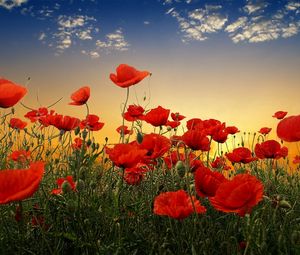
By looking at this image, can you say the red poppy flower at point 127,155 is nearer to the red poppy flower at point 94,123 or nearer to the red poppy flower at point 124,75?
the red poppy flower at point 124,75

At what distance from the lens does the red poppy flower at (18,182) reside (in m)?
1.48

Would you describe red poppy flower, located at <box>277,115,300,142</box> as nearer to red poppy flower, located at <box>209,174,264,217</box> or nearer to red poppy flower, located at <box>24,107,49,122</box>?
red poppy flower, located at <box>209,174,264,217</box>

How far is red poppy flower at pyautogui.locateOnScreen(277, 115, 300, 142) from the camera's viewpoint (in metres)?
2.11

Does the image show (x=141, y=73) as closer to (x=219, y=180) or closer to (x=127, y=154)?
(x=127, y=154)

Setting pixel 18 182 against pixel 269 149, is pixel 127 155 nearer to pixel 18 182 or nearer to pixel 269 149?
pixel 18 182

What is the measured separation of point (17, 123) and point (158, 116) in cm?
243

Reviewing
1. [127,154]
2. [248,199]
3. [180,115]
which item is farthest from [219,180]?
[180,115]

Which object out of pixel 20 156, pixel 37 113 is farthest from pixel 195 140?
pixel 37 113

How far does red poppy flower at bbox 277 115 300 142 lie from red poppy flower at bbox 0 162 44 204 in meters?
1.25

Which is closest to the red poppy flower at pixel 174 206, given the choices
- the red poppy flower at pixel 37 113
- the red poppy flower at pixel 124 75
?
the red poppy flower at pixel 124 75

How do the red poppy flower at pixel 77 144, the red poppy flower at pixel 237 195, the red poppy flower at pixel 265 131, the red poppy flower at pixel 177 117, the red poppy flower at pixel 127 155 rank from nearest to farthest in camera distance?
the red poppy flower at pixel 237 195, the red poppy flower at pixel 127 155, the red poppy flower at pixel 77 144, the red poppy flower at pixel 177 117, the red poppy flower at pixel 265 131

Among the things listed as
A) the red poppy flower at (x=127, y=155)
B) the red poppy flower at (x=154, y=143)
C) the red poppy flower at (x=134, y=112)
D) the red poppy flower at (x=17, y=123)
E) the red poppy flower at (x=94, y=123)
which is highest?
the red poppy flower at (x=127, y=155)

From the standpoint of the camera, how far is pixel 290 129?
6.95 ft

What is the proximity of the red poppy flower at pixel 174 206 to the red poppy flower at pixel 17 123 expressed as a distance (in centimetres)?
333
